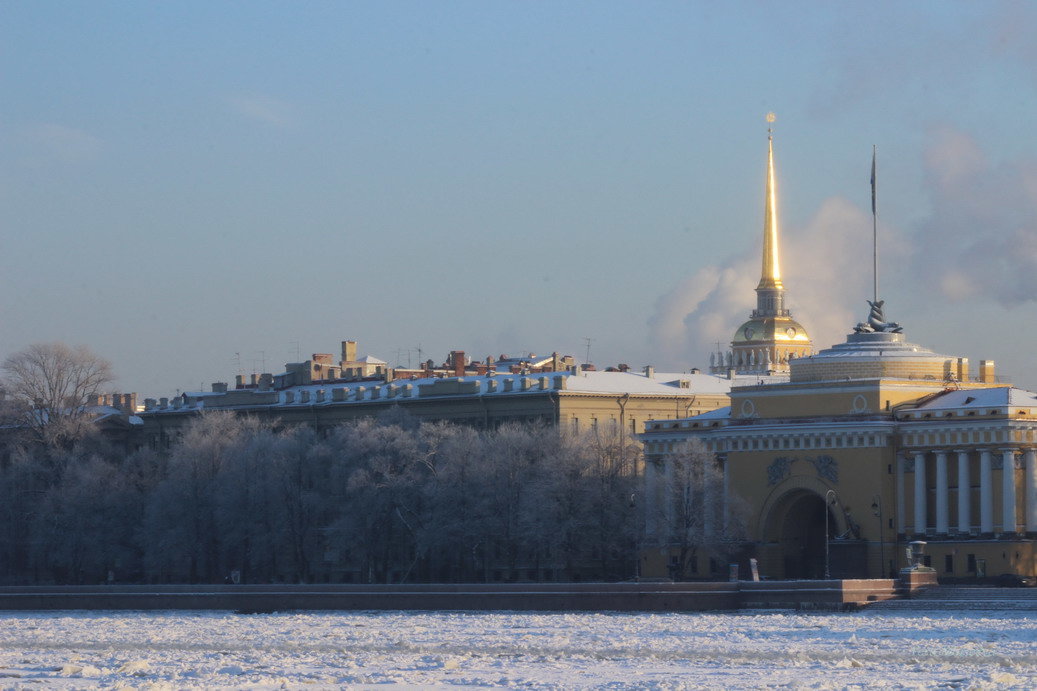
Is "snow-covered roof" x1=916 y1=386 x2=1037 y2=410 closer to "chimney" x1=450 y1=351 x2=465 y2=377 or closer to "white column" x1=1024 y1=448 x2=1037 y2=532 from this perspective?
"white column" x1=1024 y1=448 x2=1037 y2=532

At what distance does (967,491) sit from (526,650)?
21.9 m

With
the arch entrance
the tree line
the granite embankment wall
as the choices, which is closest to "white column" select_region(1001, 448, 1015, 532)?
the arch entrance

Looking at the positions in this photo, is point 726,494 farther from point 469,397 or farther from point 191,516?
point 191,516

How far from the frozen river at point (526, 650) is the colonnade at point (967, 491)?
11017mm

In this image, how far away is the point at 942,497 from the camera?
7238cm

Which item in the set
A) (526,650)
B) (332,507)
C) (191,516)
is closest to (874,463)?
(332,507)

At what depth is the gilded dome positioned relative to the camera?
126375 millimetres

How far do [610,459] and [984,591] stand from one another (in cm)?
1796

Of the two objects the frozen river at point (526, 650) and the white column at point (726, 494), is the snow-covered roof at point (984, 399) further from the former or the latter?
the frozen river at point (526, 650)

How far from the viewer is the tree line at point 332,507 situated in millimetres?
77188

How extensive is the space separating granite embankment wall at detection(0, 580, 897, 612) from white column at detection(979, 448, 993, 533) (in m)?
8.70

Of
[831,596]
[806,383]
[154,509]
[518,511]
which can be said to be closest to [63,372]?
[154,509]

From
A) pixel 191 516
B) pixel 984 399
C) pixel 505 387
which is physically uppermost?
pixel 505 387

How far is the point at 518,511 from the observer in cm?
7744
